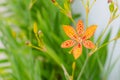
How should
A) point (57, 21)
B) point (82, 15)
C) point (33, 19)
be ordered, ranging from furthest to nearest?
point (33, 19)
point (82, 15)
point (57, 21)

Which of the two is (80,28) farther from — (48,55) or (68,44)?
(48,55)

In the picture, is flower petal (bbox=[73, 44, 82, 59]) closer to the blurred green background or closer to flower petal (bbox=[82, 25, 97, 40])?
flower petal (bbox=[82, 25, 97, 40])

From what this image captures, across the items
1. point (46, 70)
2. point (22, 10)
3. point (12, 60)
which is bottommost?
point (46, 70)

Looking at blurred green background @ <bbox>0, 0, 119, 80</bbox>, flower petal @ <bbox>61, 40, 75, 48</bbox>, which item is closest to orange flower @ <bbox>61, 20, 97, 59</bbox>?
flower petal @ <bbox>61, 40, 75, 48</bbox>

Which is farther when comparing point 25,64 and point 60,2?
point 25,64

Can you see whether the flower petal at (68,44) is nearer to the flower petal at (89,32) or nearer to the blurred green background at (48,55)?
the flower petal at (89,32)

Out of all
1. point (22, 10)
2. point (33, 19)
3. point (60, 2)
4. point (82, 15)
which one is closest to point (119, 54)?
point (60, 2)

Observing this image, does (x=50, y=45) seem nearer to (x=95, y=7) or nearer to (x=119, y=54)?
(x=95, y=7)

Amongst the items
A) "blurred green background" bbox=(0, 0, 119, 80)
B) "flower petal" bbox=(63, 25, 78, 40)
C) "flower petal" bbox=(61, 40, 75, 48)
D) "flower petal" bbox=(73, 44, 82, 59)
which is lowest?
"blurred green background" bbox=(0, 0, 119, 80)

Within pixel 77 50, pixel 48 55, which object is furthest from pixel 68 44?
pixel 48 55
